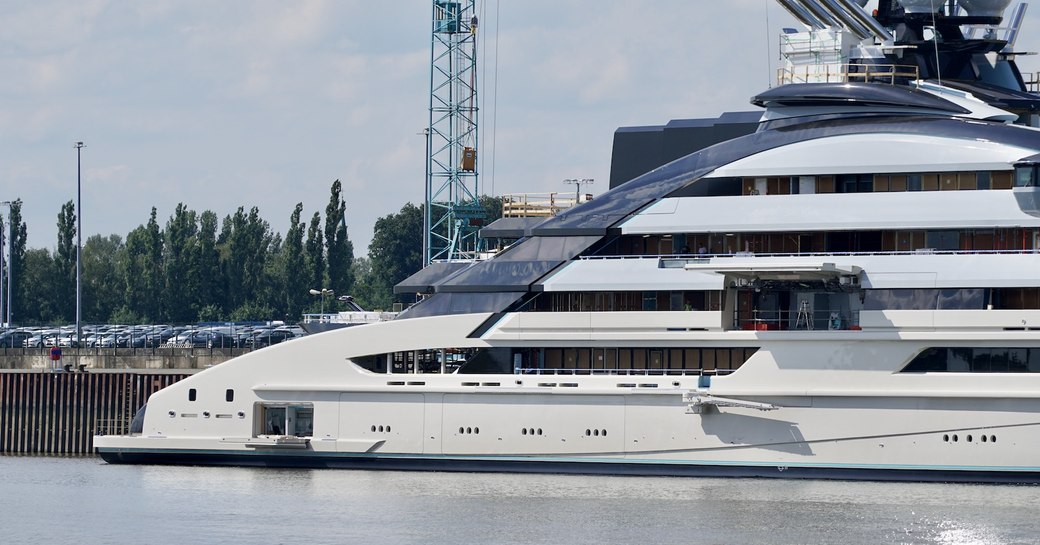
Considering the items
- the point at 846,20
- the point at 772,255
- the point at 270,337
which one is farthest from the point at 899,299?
the point at 270,337

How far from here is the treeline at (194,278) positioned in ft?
269

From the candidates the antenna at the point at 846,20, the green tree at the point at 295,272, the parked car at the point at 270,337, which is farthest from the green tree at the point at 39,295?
the antenna at the point at 846,20

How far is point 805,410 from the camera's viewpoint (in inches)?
1359

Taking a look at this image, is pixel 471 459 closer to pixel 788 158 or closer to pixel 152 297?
pixel 788 158

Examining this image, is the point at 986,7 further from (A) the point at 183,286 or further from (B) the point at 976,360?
(A) the point at 183,286

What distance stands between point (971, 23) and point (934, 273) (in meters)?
6.89

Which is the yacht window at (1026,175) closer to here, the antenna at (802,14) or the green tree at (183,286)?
the antenna at (802,14)

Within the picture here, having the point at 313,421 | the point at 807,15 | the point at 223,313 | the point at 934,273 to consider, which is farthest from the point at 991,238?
the point at 223,313

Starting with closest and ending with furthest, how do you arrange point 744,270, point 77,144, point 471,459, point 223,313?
point 744,270
point 471,459
point 77,144
point 223,313

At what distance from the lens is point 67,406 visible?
4550 cm

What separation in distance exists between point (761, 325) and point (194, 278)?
1986 inches

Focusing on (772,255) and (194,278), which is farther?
(194,278)

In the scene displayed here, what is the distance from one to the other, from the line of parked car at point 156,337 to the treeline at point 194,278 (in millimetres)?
11389

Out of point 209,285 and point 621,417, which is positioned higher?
point 209,285
